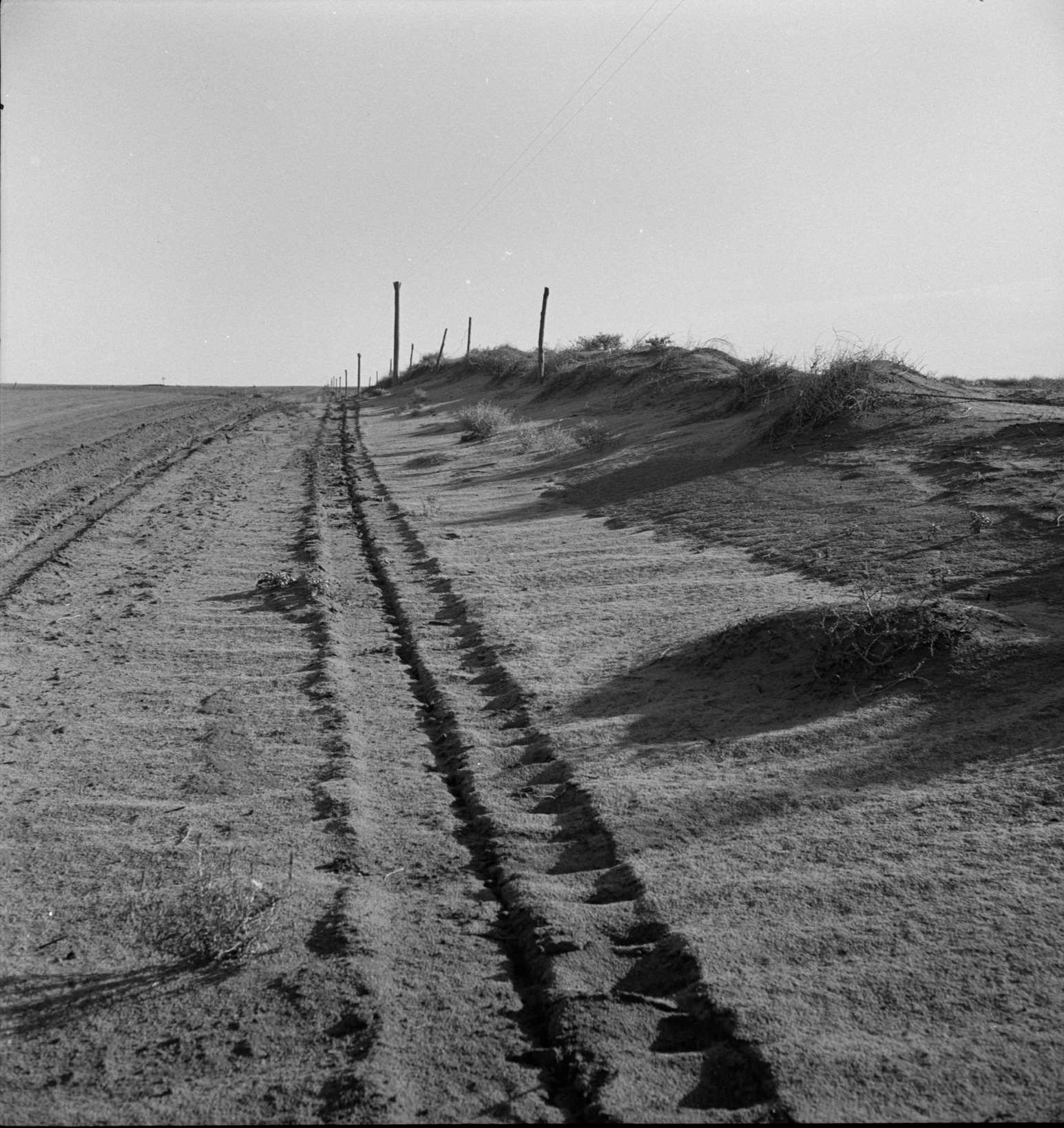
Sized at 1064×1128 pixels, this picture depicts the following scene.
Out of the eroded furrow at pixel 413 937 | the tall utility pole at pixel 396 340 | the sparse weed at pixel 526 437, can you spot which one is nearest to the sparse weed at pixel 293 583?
the eroded furrow at pixel 413 937

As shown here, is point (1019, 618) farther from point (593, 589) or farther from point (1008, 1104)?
point (1008, 1104)

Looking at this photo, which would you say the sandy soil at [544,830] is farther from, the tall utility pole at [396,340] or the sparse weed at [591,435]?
the tall utility pole at [396,340]

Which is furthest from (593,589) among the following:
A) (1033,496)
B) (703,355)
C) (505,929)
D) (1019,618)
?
(703,355)

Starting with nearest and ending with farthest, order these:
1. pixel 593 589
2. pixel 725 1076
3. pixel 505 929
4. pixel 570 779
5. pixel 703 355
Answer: pixel 725 1076, pixel 505 929, pixel 570 779, pixel 593 589, pixel 703 355

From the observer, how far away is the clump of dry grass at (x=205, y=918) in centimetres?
305

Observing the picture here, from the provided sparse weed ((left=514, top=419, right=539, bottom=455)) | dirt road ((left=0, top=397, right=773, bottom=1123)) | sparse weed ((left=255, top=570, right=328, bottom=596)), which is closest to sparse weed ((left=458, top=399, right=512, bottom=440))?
sparse weed ((left=514, top=419, right=539, bottom=455))

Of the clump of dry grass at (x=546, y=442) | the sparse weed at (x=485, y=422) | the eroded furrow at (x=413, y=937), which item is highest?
the sparse weed at (x=485, y=422)

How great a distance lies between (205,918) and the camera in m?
3.13

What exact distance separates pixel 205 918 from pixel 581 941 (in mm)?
1174

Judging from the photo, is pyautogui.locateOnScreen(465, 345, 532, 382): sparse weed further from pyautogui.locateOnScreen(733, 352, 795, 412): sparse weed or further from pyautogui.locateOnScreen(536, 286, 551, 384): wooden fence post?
pyautogui.locateOnScreen(733, 352, 795, 412): sparse weed

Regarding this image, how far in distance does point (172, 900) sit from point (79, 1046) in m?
0.69

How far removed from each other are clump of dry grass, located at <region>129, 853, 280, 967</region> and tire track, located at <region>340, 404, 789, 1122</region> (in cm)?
79

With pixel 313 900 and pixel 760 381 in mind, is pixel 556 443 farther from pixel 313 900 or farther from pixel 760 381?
pixel 313 900

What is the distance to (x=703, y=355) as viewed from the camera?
20438 millimetres
